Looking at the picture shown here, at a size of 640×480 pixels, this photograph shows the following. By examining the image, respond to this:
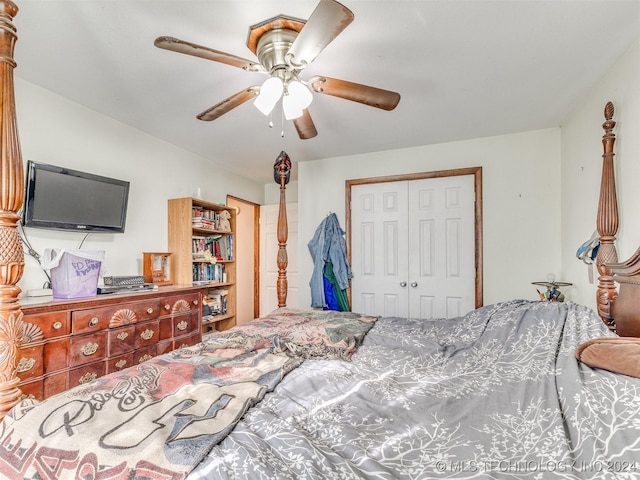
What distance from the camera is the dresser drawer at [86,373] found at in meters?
1.94

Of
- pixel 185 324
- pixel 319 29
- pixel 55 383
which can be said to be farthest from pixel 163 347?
pixel 319 29

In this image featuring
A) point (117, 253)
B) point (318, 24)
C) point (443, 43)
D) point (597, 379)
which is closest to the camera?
point (597, 379)

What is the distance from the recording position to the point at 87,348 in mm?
2010

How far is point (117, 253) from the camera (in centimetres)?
272

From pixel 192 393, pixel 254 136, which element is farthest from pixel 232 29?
pixel 192 393

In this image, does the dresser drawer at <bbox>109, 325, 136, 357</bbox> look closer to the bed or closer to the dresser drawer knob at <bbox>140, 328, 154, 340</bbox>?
the dresser drawer knob at <bbox>140, 328, 154, 340</bbox>

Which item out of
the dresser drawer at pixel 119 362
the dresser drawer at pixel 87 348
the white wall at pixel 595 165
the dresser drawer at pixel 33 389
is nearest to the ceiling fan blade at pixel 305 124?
the white wall at pixel 595 165

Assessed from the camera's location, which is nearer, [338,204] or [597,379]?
[597,379]

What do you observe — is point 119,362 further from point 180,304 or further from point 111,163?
point 111,163

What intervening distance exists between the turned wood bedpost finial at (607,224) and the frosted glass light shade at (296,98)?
1.68 metres

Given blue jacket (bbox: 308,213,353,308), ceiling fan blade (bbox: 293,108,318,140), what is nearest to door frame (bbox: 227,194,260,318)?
blue jacket (bbox: 308,213,353,308)

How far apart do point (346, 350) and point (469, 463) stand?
785 millimetres

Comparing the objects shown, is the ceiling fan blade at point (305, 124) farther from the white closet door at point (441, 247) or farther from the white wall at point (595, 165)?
the white wall at point (595, 165)

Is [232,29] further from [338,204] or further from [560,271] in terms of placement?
[560,271]
